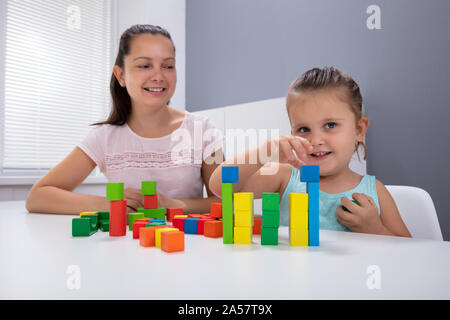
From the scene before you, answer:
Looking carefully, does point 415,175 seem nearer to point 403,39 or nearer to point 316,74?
point 403,39

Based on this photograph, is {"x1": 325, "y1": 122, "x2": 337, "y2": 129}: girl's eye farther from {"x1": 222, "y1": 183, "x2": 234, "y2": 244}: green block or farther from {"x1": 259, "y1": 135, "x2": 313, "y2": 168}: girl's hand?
{"x1": 222, "y1": 183, "x2": 234, "y2": 244}: green block

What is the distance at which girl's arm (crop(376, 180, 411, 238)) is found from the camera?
856 mm

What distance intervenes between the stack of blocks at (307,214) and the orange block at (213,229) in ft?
0.47

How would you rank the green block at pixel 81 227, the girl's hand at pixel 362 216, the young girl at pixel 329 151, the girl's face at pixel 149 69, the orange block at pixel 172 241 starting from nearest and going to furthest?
1. the orange block at pixel 172 241
2. the green block at pixel 81 227
3. the girl's hand at pixel 362 216
4. the young girl at pixel 329 151
5. the girl's face at pixel 149 69

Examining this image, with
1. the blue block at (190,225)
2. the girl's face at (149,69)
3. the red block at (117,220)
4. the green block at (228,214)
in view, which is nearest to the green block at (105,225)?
the red block at (117,220)

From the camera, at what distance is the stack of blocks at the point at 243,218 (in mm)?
549

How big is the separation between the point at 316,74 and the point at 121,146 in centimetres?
71

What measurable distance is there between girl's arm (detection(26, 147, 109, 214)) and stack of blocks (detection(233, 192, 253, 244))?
0.50 m

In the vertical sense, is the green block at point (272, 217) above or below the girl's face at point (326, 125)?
Answer: below

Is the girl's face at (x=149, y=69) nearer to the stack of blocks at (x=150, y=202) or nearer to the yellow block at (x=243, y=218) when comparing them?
the stack of blocks at (x=150, y=202)

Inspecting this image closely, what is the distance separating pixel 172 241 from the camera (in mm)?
501

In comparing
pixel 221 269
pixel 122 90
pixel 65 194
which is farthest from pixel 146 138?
pixel 221 269

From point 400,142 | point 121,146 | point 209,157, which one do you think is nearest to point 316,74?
point 209,157

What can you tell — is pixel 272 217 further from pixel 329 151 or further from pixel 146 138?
pixel 146 138
